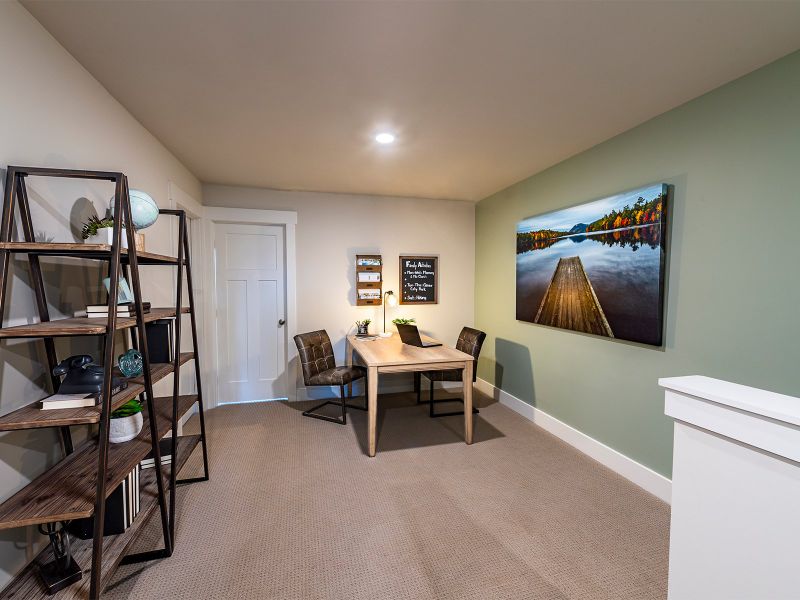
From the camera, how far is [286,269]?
3951 mm

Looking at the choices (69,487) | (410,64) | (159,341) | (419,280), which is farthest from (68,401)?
(419,280)

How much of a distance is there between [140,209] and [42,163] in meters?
0.35

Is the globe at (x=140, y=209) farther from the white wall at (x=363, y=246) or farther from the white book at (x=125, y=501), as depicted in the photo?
the white wall at (x=363, y=246)

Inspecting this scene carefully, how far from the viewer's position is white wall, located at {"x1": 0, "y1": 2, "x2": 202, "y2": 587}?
4.18 ft

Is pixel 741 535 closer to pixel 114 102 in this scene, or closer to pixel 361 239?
pixel 114 102

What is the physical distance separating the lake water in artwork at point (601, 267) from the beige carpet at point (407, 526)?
108 cm

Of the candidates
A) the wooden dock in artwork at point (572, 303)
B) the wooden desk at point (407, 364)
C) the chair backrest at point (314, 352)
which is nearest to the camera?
the wooden dock in artwork at point (572, 303)

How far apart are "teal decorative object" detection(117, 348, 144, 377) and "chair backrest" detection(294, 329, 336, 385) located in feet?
5.89

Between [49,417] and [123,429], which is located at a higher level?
[49,417]

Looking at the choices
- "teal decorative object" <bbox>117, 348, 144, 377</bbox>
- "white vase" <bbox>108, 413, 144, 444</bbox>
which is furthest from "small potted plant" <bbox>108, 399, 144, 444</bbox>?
"teal decorative object" <bbox>117, 348, 144, 377</bbox>

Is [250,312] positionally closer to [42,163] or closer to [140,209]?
[140,209]

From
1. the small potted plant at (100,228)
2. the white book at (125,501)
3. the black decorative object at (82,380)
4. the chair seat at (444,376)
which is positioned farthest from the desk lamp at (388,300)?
the black decorative object at (82,380)

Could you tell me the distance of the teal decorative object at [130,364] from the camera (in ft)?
5.18

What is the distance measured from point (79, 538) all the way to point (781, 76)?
368 cm
